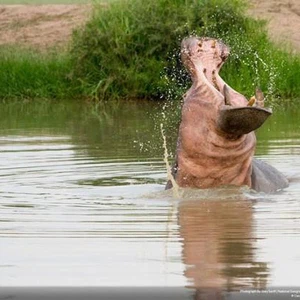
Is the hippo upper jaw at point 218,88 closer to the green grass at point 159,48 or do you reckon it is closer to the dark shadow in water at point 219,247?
the dark shadow in water at point 219,247

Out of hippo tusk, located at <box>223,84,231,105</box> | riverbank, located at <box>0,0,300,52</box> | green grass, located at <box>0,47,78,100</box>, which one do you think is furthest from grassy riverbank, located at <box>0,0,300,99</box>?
hippo tusk, located at <box>223,84,231,105</box>

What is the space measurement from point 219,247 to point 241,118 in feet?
4.43

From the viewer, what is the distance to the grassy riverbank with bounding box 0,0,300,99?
1875 cm

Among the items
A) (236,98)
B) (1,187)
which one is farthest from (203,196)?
(1,187)

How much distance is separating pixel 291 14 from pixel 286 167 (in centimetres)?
1249

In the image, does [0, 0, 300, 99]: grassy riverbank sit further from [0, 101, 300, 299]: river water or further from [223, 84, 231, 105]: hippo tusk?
[223, 84, 231, 105]: hippo tusk

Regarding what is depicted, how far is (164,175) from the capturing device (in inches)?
418

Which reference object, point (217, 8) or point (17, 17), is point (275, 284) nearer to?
point (217, 8)

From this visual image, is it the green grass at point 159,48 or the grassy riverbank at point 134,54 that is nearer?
the green grass at point 159,48

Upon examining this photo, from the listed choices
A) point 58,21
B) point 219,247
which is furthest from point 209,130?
point 58,21

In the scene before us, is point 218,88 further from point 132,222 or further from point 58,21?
point 58,21

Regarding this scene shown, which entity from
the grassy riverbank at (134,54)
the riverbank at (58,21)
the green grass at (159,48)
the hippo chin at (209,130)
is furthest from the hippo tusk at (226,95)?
the riverbank at (58,21)

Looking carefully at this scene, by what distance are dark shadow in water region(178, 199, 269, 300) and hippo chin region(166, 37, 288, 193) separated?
0.17 metres

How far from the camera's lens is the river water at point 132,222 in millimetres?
6484
